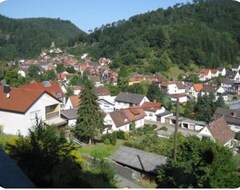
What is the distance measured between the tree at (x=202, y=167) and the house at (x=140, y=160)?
2169 millimetres

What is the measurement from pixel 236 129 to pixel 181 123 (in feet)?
8.74

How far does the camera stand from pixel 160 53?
1700 inches

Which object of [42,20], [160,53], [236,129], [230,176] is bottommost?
[236,129]

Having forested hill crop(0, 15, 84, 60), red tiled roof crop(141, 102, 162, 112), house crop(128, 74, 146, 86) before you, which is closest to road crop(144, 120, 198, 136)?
red tiled roof crop(141, 102, 162, 112)

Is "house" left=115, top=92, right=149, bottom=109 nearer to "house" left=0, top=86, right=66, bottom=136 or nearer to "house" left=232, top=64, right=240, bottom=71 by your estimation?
"house" left=0, top=86, right=66, bottom=136

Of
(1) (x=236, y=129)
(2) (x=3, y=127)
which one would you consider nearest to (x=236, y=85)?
(1) (x=236, y=129)

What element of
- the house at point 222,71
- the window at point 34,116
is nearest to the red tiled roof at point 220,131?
the window at point 34,116

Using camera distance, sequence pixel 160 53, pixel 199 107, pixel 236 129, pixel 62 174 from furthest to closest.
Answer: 1. pixel 160 53
2. pixel 199 107
3. pixel 236 129
4. pixel 62 174

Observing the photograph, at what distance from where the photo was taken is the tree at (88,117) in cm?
1350

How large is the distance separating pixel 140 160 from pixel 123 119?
8.02m

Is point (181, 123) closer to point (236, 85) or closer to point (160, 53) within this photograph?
point (236, 85)

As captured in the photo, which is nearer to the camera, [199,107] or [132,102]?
[199,107]

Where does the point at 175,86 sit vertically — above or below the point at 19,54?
below

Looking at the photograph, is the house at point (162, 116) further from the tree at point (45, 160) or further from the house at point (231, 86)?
the tree at point (45, 160)
